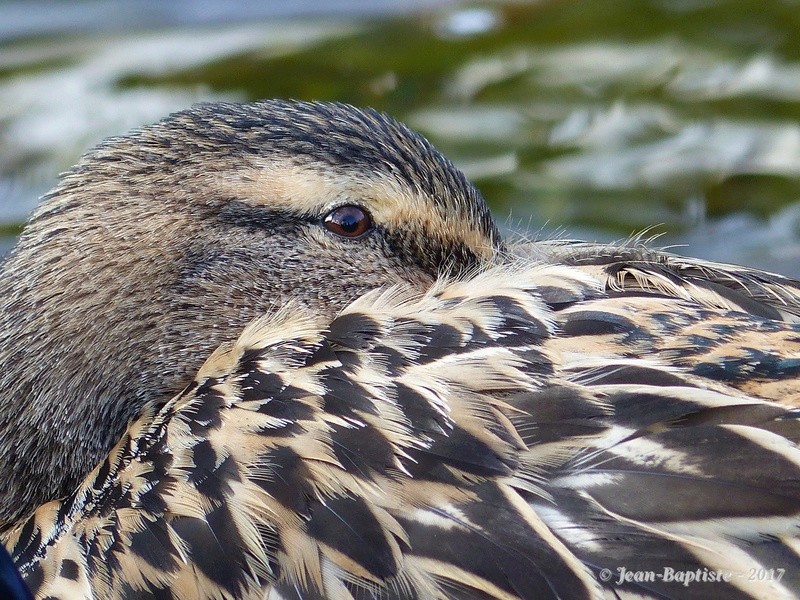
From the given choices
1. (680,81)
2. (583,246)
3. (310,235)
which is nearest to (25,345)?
(310,235)

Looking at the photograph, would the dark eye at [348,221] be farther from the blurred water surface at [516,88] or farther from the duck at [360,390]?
the blurred water surface at [516,88]

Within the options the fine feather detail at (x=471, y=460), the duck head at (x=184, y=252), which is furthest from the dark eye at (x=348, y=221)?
the fine feather detail at (x=471, y=460)

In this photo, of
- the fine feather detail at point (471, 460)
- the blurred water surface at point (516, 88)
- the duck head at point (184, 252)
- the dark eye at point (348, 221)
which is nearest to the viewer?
the fine feather detail at point (471, 460)

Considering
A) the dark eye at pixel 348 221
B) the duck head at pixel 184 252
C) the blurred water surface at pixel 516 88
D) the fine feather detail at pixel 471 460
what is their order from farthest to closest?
the blurred water surface at pixel 516 88
the dark eye at pixel 348 221
the duck head at pixel 184 252
the fine feather detail at pixel 471 460

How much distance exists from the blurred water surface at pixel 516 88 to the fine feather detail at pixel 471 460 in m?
2.41

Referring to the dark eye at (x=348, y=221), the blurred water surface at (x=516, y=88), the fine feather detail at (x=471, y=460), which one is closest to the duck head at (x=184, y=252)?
the dark eye at (x=348, y=221)

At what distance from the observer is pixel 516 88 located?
6.01 m

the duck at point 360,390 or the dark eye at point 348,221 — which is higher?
the dark eye at point 348,221

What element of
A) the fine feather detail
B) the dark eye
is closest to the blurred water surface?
the dark eye

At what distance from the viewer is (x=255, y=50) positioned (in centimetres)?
638

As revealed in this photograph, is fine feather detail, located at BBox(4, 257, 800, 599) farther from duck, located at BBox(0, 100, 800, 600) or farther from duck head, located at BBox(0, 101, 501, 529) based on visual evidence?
duck head, located at BBox(0, 101, 501, 529)

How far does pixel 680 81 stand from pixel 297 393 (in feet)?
13.3

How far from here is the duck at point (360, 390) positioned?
2.23 m

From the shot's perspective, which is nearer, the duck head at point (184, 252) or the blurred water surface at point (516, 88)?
the duck head at point (184, 252)
